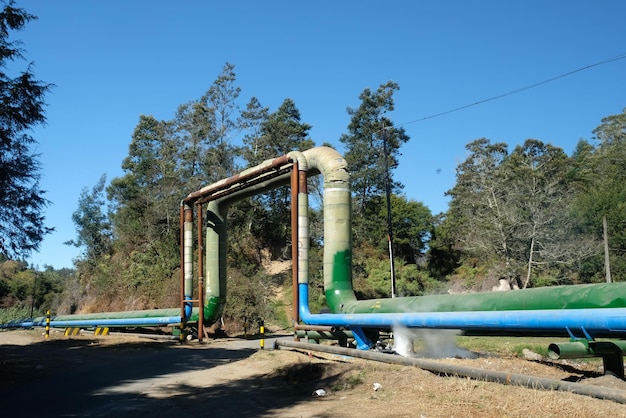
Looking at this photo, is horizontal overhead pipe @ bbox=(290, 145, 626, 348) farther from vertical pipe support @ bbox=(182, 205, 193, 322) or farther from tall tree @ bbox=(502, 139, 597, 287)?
tall tree @ bbox=(502, 139, 597, 287)

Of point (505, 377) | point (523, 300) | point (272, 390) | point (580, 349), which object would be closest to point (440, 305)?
point (523, 300)

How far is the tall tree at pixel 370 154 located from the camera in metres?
49.9

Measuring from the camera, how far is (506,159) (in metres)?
55.8

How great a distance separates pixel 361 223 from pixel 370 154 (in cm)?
659

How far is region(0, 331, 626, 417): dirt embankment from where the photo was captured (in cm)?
723

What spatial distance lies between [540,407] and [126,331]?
2518 cm

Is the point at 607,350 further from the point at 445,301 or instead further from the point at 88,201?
the point at 88,201

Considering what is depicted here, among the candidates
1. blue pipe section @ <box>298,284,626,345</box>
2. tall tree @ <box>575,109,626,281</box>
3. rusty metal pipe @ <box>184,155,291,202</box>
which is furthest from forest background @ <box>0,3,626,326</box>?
blue pipe section @ <box>298,284,626,345</box>

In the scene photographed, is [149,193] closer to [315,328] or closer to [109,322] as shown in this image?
[109,322]

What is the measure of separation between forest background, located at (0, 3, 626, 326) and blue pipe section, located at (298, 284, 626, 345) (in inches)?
783

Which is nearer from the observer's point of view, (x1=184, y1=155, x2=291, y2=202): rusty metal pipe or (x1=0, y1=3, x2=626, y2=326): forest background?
(x1=184, y1=155, x2=291, y2=202): rusty metal pipe

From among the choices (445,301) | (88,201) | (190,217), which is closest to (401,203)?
(190,217)

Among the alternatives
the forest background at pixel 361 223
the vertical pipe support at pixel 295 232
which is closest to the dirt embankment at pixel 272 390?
the vertical pipe support at pixel 295 232

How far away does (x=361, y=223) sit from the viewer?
1961 inches
